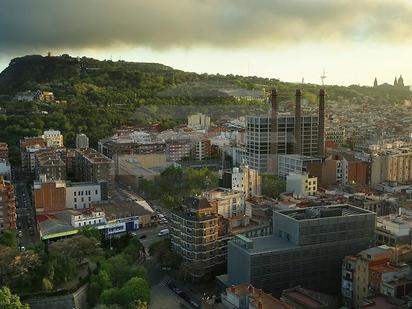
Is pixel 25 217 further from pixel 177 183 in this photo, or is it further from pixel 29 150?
pixel 29 150

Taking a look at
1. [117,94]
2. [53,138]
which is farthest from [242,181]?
[117,94]

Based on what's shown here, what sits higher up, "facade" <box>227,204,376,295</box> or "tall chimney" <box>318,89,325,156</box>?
"tall chimney" <box>318,89,325,156</box>

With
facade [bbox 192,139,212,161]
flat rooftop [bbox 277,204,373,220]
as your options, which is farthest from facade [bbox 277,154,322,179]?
flat rooftop [bbox 277,204,373,220]

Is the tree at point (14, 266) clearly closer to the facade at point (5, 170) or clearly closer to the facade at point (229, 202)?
the facade at point (229, 202)

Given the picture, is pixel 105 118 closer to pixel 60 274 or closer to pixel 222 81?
pixel 222 81

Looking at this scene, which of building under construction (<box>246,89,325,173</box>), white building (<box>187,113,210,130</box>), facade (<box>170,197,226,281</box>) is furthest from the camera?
white building (<box>187,113,210,130</box>)

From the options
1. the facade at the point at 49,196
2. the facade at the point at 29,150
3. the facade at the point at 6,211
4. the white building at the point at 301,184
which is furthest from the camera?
the facade at the point at 29,150

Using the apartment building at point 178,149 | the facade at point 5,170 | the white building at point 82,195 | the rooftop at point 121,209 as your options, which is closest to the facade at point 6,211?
the rooftop at point 121,209

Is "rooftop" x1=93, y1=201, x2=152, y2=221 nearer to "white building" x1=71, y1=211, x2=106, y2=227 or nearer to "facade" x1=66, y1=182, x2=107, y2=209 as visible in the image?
"white building" x1=71, y1=211, x2=106, y2=227
